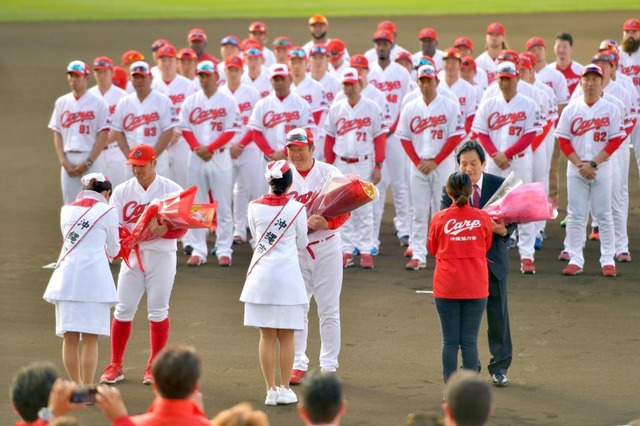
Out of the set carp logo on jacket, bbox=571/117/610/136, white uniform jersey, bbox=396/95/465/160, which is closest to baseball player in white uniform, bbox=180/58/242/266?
white uniform jersey, bbox=396/95/465/160

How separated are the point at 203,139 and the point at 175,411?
952 centimetres

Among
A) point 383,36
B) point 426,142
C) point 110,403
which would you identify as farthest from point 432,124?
point 110,403

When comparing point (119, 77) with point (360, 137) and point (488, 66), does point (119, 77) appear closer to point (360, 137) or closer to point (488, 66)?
point (360, 137)

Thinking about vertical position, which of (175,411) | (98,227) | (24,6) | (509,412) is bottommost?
(509,412)

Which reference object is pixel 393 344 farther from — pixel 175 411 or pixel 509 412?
pixel 175 411

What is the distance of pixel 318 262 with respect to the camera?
33.0 feet

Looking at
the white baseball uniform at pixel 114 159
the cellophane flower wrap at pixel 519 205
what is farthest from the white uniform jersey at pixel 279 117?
the cellophane flower wrap at pixel 519 205

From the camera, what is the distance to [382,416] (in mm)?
9117

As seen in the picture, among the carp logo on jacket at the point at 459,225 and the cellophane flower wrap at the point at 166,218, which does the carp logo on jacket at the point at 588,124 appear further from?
the cellophane flower wrap at the point at 166,218

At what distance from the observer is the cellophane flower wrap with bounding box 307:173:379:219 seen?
32.2ft

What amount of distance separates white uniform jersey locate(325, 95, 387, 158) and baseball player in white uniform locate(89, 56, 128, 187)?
113 inches

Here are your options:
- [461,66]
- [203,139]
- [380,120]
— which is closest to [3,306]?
[203,139]

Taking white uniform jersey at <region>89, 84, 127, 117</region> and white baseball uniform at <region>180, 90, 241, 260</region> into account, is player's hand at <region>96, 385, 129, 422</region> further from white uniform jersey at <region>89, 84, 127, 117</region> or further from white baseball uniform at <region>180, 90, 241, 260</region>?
white uniform jersey at <region>89, 84, 127, 117</region>

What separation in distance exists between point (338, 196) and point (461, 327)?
4.78ft
